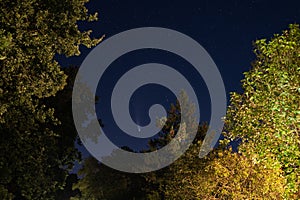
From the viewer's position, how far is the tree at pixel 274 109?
529 inches

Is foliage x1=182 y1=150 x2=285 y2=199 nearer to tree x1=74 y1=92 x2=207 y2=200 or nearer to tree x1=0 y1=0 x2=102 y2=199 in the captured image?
tree x1=74 y1=92 x2=207 y2=200

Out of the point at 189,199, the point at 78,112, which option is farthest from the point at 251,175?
the point at 78,112

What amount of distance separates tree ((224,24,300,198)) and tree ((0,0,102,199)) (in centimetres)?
697

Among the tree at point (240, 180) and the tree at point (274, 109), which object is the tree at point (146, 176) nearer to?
the tree at point (240, 180)

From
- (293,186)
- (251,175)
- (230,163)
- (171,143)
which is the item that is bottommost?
(293,186)

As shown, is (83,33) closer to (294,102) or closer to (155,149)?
(294,102)

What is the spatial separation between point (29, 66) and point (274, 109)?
30.6 feet

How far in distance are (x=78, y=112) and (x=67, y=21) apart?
13.3 m

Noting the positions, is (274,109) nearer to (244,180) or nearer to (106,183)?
(244,180)

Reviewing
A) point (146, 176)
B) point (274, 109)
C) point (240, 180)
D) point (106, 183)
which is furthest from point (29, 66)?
point (106, 183)

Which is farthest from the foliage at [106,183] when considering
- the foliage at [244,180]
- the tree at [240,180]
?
the foliage at [244,180]

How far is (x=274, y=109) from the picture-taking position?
13.1m

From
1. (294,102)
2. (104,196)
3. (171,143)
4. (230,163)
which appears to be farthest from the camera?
(104,196)

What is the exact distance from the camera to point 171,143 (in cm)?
4234
